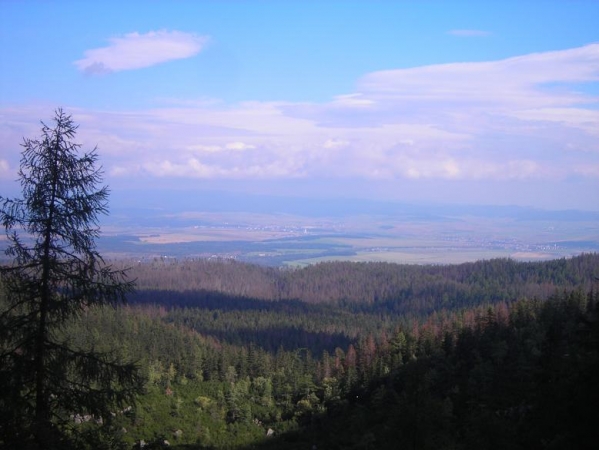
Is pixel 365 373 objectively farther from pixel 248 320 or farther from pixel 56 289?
pixel 248 320

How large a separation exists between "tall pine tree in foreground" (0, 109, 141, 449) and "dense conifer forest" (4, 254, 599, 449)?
0.78m

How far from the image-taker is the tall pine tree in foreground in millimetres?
9508

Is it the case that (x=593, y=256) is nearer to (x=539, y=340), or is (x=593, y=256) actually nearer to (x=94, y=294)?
(x=539, y=340)

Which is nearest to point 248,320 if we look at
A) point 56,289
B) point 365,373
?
point 365,373

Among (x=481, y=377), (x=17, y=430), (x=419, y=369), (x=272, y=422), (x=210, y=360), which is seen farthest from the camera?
(x=210, y=360)

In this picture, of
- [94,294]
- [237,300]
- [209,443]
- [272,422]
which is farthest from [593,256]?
[94,294]

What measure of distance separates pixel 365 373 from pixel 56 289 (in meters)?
38.5

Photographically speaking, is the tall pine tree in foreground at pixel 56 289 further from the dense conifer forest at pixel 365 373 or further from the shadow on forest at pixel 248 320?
the shadow on forest at pixel 248 320

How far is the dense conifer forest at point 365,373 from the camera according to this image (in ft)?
46.9

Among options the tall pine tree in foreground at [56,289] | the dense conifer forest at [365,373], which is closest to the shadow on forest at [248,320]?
the dense conifer forest at [365,373]

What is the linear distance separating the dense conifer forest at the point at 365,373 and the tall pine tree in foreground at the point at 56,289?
78cm

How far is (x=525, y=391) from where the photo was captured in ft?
83.5

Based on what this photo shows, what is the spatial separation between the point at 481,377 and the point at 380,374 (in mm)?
11524

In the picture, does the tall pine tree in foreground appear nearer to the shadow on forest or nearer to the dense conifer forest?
the dense conifer forest
